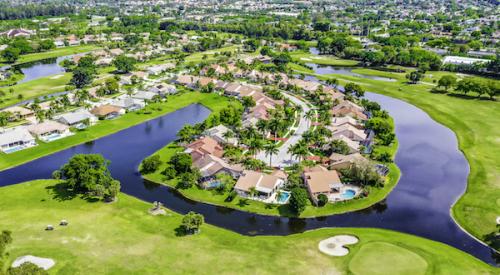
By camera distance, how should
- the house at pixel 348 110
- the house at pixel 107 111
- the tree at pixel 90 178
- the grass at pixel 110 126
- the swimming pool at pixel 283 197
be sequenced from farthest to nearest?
the house at pixel 107 111 → the house at pixel 348 110 → the grass at pixel 110 126 → the swimming pool at pixel 283 197 → the tree at pixel 90 178

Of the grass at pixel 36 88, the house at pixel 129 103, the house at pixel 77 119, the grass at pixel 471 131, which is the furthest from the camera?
the grass at pixel 36 88

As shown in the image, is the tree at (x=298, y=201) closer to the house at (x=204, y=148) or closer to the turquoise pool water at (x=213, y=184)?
the turquoise pool water at (x=213, y=184)

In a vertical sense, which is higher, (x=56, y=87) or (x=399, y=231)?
(x=56, y=87)

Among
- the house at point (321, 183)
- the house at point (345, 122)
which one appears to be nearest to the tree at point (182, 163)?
the house at point (321, 183)

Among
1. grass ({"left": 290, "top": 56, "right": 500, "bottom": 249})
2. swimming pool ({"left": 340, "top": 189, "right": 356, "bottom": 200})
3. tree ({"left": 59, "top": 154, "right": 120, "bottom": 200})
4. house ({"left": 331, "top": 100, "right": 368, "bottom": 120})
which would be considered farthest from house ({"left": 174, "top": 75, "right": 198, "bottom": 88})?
swimming pool ({"left": 340, "top": 189, "right": 356, "bottom": 200})

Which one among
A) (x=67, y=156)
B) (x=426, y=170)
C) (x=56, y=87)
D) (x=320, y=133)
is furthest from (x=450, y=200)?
(x=56, y=87)

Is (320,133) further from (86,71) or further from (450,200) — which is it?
(86,71)

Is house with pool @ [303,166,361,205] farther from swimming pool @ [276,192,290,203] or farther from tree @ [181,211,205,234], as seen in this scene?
tree @ [181,211,205,234]
